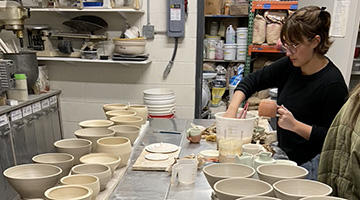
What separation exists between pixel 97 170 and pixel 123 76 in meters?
2.01

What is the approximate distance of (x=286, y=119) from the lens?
1565 mm

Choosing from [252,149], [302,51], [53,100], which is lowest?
[53,100]

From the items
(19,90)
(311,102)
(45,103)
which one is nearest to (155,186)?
(311,102)

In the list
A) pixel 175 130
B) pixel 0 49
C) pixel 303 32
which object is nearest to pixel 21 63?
pixel 0 49

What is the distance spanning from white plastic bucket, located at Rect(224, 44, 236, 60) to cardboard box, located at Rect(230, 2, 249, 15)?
1.46ft

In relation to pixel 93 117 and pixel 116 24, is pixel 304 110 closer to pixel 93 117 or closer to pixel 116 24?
pixel 116 24

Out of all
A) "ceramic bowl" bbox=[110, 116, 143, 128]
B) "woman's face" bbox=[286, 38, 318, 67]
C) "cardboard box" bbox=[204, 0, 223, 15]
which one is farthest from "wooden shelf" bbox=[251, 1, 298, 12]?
"ceramic bowl" bbox=[110, 116, 143, 128]

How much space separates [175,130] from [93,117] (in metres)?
1.48

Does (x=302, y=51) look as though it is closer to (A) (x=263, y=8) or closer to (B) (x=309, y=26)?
(B) (x=309, y=26)

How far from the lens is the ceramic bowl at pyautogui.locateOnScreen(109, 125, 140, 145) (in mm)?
1647

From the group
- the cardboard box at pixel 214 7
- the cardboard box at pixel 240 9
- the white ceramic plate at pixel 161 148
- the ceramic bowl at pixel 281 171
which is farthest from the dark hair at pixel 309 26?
the cardboard box at pixel 214 7

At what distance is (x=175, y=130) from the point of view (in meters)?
2.18

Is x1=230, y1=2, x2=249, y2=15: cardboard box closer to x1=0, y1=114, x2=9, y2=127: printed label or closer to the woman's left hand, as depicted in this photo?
the woman's left hand

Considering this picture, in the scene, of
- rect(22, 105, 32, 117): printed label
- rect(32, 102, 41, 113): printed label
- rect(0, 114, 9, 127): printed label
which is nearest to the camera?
rect(0, 114, 9, 127): printed label
